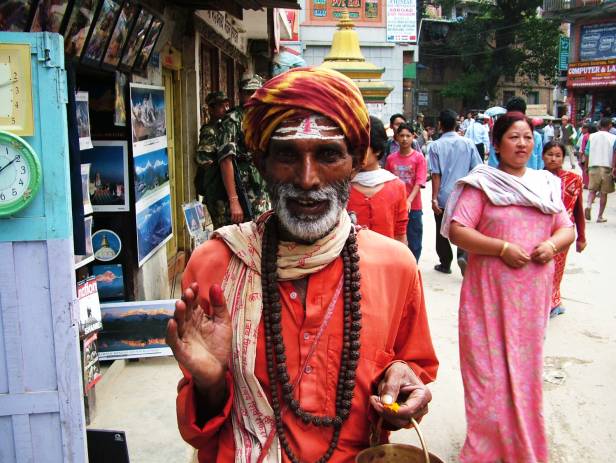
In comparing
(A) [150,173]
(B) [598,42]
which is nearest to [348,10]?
(B) [598,42]

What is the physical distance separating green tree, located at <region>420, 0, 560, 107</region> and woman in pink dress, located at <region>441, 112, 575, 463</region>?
41.3 m

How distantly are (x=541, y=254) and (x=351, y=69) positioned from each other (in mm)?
8015

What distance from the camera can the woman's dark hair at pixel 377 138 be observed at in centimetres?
479

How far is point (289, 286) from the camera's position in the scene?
175 cm

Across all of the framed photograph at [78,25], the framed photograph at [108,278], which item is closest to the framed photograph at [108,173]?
the framed photograph at [108,278]

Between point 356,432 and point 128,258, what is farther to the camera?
point 128,258

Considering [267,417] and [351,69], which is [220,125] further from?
[351,69]

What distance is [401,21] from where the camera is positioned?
27.7 metres

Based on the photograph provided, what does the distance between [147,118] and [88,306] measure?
7.12 ft

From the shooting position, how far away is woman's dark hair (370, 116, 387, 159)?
4793mm

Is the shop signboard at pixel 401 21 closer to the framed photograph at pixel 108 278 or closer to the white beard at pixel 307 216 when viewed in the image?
the framed photograph at pixel 108 278

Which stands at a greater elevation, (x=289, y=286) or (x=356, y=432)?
(x=289, y=286)

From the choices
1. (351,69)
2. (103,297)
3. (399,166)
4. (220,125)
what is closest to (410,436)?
(103,297)

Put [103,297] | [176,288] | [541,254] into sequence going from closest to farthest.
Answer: [541,254] < [103,297] < [176,288]
